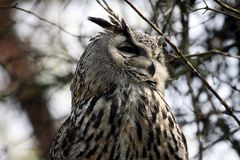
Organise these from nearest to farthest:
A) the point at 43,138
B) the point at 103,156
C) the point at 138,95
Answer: the point at 103,156 → the point at 138,95 → the point at 43,138

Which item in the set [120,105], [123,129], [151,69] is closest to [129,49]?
[151,69]

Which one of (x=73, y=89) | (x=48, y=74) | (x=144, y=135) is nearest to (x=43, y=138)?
(x=48, y=74)

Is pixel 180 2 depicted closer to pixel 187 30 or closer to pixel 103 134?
pixel 187 30

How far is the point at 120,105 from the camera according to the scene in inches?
172

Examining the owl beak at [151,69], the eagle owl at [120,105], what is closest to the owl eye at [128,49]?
the eagle owl at [120,105]

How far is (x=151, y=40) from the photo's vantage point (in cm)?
462

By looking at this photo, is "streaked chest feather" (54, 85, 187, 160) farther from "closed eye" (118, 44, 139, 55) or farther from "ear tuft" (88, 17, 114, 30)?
"ear tuft" (88, 17, 114, 30)

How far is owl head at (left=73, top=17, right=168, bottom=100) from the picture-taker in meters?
4.53

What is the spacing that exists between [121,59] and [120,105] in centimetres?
35

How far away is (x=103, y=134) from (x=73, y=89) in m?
0.55

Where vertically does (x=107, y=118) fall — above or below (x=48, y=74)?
below

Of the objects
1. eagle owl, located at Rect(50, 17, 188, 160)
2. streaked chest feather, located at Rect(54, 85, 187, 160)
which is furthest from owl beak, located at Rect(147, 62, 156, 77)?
streaked chest feather, located at Rect(54, 85, 187, 160)

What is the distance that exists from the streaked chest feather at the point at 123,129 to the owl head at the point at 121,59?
89 mm

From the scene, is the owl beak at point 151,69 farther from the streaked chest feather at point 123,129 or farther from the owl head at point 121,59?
the streaked chest feather at point 123,129
